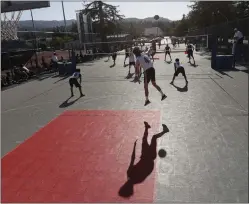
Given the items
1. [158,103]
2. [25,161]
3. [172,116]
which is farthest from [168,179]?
[158,103]

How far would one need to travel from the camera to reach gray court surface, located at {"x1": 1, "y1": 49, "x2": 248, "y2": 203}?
4938 mm

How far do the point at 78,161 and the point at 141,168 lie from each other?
1478 millimetres

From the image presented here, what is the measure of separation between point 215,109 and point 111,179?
527 centimetres

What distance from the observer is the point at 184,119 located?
866 cm

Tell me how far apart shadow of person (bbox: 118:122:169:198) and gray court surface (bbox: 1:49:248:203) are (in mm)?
231

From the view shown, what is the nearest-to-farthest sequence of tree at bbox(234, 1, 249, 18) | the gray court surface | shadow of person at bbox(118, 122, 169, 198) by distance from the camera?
the gray court surface, shadow of person at bbox(118, 122, 169, 198), tree at bbox(234, 1, 249, 18)

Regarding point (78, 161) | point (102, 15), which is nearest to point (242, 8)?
point (102, 15)

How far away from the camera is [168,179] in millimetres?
5266

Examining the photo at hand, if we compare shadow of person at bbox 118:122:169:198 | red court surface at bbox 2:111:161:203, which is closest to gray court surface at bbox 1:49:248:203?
shadow of person at bbox 118:122:169:198

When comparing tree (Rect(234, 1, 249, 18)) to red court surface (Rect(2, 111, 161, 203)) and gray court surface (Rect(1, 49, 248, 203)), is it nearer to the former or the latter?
gray court surface (Rect(1, 49, 248, 203))

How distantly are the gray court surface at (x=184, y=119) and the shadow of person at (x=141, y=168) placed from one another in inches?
9.1

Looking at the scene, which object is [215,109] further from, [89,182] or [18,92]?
[18,92]

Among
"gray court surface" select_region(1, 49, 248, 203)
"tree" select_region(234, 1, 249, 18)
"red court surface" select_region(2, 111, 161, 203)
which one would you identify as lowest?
"red court surface" select_region(2, 111, 161, 203)

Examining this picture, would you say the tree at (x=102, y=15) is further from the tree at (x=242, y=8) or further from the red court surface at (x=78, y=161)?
the red court surface at (x=78, y=161)
